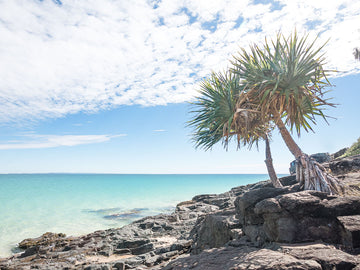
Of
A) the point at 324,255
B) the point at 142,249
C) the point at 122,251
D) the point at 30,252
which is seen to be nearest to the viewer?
the point at 324,255

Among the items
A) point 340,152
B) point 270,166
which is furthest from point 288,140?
point 340,152

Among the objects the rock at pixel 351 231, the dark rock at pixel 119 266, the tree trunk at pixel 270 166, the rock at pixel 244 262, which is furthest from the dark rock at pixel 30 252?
the rock at pixel 351 231

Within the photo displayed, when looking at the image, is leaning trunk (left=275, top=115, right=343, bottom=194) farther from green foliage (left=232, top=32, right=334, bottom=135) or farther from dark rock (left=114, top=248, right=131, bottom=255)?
dark rock (left=114, top=248, right=131, bottom=255)

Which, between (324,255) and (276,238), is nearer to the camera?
(324,255)

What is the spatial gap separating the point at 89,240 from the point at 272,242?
9.98m

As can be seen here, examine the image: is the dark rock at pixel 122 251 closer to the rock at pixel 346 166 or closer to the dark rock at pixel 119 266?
the dark rock at pixel 119 266

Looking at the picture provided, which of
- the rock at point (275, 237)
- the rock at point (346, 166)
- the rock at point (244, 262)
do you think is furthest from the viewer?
the rock at point (346, 166)

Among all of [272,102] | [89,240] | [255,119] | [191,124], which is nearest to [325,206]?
[272,102]

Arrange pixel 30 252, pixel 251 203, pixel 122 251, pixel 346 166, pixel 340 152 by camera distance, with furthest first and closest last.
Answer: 1. pixel 340 152
2. pixel 30 252
3. pixel 346 166
4. pixel 122 251
5. pixel 251 203

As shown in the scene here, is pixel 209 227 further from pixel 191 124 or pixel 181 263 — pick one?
pixel 191 124

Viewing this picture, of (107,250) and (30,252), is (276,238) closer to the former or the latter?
(107,250)

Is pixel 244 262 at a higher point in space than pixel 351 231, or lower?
lower

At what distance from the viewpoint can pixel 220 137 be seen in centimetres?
902

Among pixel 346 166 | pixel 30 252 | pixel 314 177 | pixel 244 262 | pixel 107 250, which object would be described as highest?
pixel 346 166
